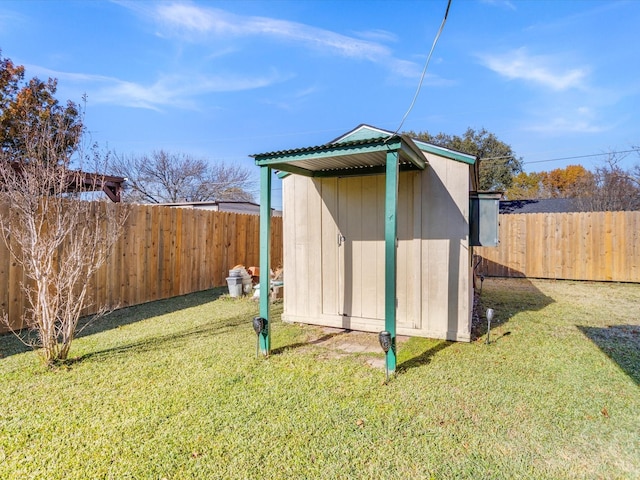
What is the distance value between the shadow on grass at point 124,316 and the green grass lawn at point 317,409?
0.25 ft

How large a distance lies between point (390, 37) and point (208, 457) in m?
6.75

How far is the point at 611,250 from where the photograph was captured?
30.5ft

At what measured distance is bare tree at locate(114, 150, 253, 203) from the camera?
21.4m

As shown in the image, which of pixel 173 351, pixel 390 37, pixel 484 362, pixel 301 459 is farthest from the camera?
pixel 390 37

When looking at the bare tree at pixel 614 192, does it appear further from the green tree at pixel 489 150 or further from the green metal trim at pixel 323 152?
the green metal trim at pixel 323 152

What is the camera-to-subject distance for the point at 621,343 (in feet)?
14.0

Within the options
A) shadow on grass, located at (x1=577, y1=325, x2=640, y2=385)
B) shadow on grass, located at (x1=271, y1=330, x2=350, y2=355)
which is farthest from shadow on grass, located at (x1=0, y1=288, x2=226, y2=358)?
shadow on grass, located at (x1=577, y1=325, x2=640, y2=385)

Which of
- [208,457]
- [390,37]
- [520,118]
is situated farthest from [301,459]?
[520,118]

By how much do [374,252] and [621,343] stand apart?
3.14m

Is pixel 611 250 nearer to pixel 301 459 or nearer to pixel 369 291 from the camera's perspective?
pixel 369 291

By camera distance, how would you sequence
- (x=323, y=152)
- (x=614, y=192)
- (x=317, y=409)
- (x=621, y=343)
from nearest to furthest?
(x=317, y=409)
(x=323, y=152)
(x=621, y=343)
(x=614, y=192)

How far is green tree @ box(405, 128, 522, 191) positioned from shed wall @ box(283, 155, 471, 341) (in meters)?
18.1

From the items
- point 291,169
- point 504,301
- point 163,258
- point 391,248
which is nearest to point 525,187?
point 504,301

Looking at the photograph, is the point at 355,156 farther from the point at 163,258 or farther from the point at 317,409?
the point at 163,258
